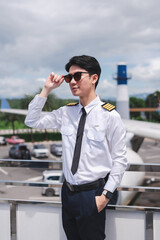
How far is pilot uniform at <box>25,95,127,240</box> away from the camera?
252cm

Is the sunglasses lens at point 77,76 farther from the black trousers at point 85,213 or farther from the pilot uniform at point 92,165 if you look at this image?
the black trousers at point 85,213

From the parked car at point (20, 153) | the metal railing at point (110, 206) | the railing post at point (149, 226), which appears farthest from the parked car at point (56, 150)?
the railing post at point (149, 226)

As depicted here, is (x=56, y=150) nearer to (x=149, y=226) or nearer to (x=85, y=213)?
(x=149, y=226)

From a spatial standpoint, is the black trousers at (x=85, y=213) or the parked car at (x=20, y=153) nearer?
the black trousers at (x=85, y=213)

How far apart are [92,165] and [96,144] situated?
22cm

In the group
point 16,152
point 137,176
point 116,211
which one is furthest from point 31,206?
point 16,152

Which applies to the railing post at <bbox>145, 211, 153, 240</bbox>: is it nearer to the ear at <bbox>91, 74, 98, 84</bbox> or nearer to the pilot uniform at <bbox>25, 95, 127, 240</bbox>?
the pilot uniform at <bbox>25, 95, 127, 240</bbox>

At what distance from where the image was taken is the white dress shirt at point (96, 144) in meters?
2.51

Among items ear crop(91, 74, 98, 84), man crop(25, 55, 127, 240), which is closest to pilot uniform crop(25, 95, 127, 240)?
man crop(25, 55, 127, 240)

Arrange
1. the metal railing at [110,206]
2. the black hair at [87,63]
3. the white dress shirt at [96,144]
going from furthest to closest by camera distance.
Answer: the metal railing at [110,206] → the black hair at [87,63] → the white dress shirt at [96,144]

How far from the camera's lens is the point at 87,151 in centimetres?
259

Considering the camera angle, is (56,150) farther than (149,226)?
Yes

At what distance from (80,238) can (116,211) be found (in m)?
0.59

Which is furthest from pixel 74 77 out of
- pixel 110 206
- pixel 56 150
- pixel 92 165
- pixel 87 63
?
pixel 56 150
